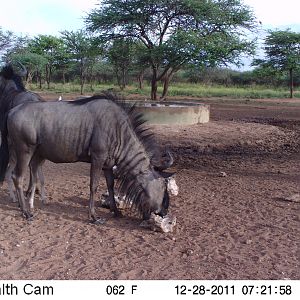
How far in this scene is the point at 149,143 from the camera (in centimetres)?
626

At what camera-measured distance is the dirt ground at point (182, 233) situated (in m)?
4.59

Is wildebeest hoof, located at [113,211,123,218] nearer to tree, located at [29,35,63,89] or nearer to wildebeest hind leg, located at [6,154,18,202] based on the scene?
wildebeest hind leg, located at [6,154,18,202]

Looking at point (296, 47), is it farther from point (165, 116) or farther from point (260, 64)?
point (165, 116)

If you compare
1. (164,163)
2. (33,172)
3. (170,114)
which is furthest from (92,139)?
(170,114)

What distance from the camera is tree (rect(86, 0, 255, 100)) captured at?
25.0 metres

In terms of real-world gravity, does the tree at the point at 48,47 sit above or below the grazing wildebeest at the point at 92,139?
above

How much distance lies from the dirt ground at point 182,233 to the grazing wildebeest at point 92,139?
0.51 meters

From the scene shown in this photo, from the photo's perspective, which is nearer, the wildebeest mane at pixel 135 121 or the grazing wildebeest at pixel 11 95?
the wildebeest mane at pixel 135 121

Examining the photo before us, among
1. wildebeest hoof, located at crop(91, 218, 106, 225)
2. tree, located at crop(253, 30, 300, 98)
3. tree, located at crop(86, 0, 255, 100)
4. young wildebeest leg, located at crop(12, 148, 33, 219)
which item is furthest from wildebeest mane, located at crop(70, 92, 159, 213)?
tree, located at crop(253, 30, 300, 98)

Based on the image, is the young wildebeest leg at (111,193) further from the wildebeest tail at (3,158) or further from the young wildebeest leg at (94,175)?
the wildebeest tail at (3,158)

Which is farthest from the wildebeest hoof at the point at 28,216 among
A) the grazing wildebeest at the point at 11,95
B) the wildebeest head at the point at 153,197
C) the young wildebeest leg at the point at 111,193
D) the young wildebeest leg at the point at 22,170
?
the wildebeest head at the point at 153,197

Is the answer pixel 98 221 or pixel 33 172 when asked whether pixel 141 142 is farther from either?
pixel 33 172

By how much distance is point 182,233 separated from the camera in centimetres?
573

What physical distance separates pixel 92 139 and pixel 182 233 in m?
1.79
